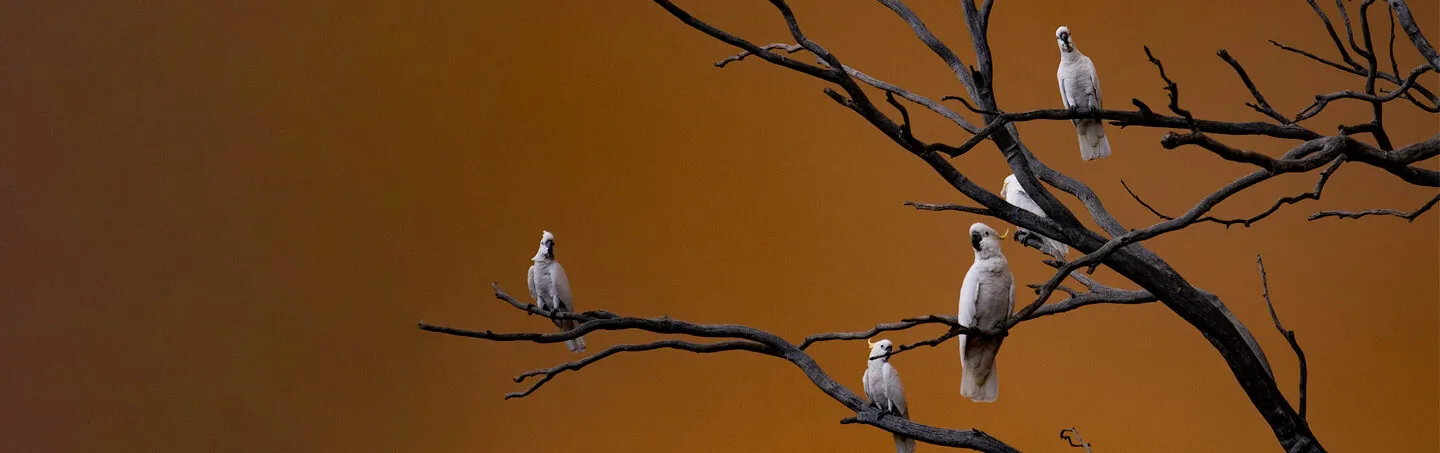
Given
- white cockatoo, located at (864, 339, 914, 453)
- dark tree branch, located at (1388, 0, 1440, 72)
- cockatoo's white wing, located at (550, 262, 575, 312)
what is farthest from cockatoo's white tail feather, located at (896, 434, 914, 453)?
dark tree branch, located at (1388, 0, 1440, 72)

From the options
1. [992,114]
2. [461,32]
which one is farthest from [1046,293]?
[461,32]

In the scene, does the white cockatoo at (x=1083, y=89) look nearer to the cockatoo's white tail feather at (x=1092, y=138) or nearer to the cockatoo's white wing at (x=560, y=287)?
the cockatoo's white tail feather at (x=1092, y=138)

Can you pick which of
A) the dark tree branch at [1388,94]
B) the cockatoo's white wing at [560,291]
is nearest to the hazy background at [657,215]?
the cockatoo's white wing at [560,291]

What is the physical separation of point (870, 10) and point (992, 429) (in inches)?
54.7

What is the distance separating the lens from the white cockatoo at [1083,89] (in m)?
2.92

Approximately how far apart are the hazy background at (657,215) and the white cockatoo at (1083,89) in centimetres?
105

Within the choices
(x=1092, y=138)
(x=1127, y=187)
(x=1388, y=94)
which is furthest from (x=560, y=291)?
(x=1388, y=94)

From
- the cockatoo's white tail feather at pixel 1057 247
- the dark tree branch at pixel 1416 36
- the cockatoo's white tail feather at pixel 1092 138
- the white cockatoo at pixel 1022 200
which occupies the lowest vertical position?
the dark tree branch at pixel 1416 36

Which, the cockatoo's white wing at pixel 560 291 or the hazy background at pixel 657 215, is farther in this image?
the hazy background at pixel 657 215

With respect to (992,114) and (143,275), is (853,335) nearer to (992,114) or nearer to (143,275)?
(992,114)

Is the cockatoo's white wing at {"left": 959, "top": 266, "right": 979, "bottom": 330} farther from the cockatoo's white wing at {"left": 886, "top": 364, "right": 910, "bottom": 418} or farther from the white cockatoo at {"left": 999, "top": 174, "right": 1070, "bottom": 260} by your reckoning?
the white cockatoo at {"left": 999, "top": 174, "right": 1070, "bottom": 260}

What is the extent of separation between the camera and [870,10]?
4.08 metres

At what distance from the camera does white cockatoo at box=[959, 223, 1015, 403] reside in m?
2.23

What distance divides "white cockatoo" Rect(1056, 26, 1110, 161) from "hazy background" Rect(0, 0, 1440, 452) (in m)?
1.05
